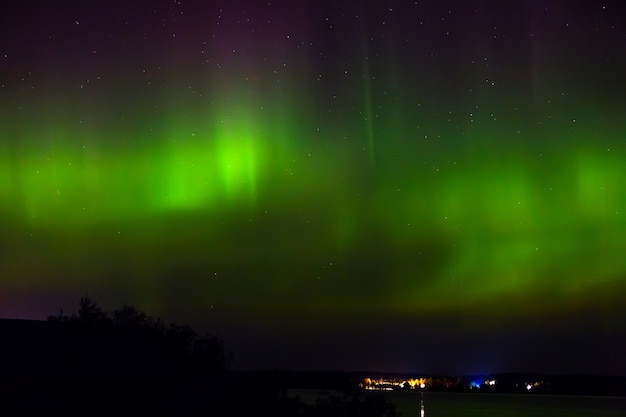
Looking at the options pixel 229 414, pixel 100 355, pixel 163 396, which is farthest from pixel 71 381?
pixel 229 414

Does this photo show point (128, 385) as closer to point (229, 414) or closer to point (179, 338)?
point (229, 414)

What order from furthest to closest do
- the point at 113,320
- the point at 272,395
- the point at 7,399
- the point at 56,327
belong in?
the point at 113,320 → the point at 56,327 → the point at 272,395 → the point at 7,399

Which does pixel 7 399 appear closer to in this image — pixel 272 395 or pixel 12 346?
pixel 12 346

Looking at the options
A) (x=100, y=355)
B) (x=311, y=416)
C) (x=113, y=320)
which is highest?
(x=113, y=320)

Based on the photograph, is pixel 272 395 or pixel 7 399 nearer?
pixel 7 399

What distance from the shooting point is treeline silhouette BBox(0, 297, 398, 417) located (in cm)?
3011

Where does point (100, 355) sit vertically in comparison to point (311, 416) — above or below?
above

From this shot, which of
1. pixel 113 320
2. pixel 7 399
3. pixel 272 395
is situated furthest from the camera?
pixel 113 320

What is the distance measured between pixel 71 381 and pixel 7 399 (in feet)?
8.40

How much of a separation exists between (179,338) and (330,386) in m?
36.0

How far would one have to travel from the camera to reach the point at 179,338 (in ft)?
211

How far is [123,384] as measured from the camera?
1281 inches

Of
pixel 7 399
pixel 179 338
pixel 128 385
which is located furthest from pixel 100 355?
pixel 179 338

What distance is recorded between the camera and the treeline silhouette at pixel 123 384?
98.8 ft
